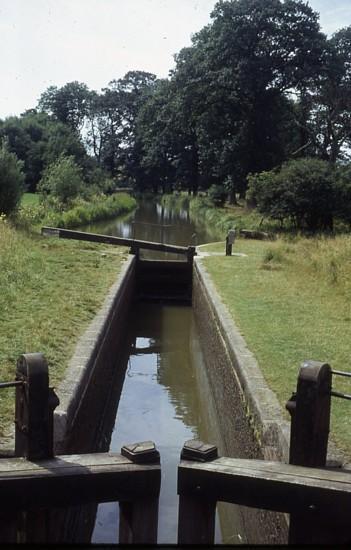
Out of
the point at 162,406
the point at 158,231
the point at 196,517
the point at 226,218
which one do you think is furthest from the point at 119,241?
the point at 158,231

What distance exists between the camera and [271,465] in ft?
11.6

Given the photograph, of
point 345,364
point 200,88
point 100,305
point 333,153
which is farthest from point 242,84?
point 345,364

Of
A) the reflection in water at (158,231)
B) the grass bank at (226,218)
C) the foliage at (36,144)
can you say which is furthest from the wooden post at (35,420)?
the foliage at (36,144)

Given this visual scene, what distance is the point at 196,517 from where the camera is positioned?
3.45 meters

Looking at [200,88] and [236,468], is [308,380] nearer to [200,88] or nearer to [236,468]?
[236,468]

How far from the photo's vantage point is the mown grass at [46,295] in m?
5.88

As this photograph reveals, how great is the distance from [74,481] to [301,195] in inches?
703

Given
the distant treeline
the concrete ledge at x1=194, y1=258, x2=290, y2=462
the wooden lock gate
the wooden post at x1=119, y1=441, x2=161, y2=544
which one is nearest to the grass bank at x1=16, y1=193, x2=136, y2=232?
the distant treeline

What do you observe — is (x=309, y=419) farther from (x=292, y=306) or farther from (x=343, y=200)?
(x=343, y=200)

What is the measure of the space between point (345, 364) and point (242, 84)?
24591 mm

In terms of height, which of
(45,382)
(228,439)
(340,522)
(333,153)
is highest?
(333,153)

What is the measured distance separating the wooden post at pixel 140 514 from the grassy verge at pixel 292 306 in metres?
1.50

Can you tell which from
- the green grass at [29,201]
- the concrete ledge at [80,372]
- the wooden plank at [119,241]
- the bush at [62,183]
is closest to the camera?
the concrete ledge at [80,372]

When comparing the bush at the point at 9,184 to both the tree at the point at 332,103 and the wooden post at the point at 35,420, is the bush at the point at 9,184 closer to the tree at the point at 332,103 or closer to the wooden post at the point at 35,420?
the wooden post at the point at 35,420
